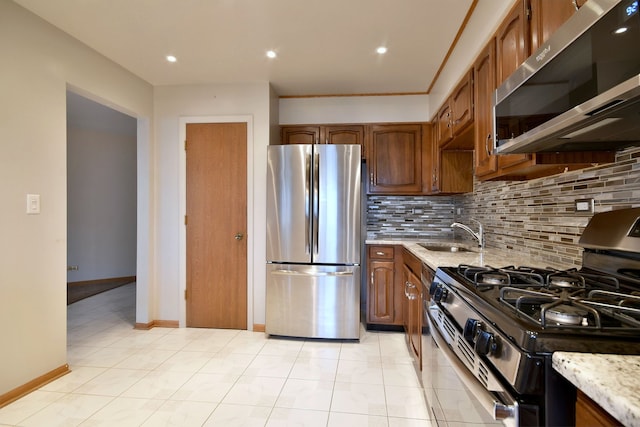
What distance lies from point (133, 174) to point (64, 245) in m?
3.27

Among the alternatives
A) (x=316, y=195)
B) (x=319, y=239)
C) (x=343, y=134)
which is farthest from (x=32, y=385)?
(x=343, y=134)

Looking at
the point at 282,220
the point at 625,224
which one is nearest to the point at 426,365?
the point at 625,224

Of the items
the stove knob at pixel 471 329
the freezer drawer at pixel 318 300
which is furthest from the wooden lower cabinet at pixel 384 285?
the stove knob at pixel 471 329

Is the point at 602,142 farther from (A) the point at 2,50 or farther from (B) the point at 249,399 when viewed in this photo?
(A) the point at 2,50

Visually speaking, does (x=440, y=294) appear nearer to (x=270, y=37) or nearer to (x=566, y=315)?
(x=566, y=315)

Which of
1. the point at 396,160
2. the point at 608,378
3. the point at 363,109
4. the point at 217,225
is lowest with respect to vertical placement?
the point at 608,378

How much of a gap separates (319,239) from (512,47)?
1.82 m

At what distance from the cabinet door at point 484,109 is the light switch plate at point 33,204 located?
2.77 m

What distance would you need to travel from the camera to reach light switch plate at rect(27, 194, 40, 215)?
73.3 inches

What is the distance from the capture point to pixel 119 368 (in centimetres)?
214

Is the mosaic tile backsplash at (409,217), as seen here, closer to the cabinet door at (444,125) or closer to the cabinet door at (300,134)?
the cabinet door at (444,125)

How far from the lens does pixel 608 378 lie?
1.57ft

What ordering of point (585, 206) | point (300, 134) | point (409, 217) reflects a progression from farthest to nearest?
point (409, 217), point (300, 134), point (585, 206)

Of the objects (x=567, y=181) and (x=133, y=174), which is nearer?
(x=567, y=181)
